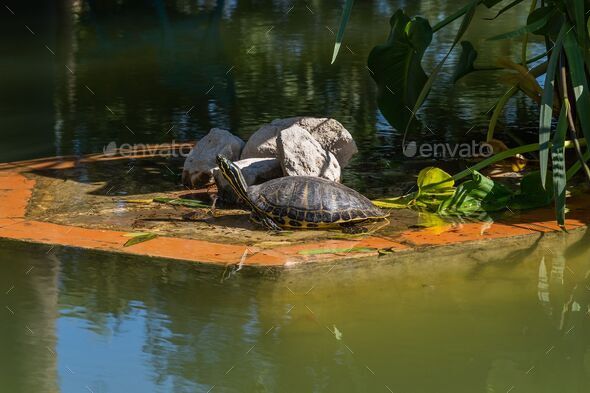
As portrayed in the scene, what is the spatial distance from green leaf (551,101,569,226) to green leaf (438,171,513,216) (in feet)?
1.29

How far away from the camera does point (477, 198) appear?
202 inches

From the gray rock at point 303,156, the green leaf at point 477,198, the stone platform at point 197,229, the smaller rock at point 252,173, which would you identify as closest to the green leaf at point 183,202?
the stone platform at point 197,229

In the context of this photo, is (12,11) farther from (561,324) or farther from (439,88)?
(561,324)

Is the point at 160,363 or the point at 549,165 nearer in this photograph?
the point at 160,363

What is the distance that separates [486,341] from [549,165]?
6.91 ft

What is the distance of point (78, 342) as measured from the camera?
360 cm

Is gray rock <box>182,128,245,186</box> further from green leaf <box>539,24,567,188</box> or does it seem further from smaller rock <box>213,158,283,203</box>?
green leaf <box>539,24,567,188</box>

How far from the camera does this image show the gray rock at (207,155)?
568 cm

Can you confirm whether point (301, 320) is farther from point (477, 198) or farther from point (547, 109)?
point (547, 109)

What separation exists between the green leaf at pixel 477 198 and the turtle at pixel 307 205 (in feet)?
1.22

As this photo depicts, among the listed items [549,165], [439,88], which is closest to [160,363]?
[549,165]

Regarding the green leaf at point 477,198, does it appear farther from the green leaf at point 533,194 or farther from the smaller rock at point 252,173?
the smaller rock at point 252,173

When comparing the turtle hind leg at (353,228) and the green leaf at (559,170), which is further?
the turtle hind leg at (353,228)

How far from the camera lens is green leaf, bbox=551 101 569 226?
15.0 ft
